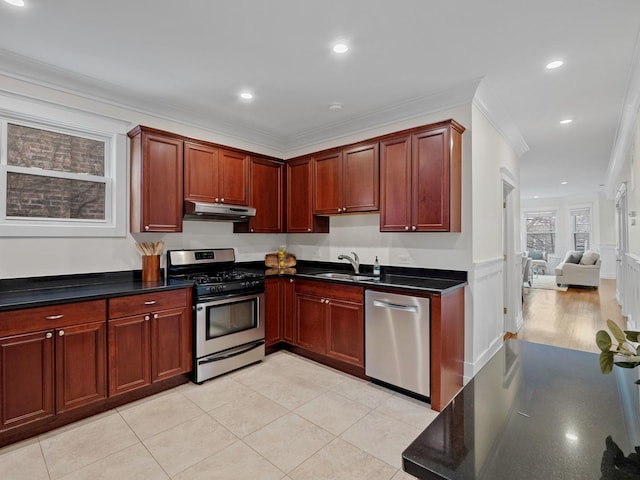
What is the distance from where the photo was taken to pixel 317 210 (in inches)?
162

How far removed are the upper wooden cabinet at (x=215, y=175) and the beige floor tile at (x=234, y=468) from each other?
2403 mm

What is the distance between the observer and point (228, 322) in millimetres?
3346

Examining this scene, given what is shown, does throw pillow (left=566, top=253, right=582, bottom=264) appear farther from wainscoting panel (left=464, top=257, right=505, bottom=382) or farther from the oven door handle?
the oven door handle

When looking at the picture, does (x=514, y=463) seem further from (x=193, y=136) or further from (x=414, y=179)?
(x=193, y=136)

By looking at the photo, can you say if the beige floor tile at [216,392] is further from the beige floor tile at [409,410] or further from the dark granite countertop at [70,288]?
the beige floor tile at [409,410]

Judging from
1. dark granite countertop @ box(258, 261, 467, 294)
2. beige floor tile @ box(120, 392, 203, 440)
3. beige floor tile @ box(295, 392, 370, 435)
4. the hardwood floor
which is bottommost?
beige floor tile @ box(295, 392, 370, 435)

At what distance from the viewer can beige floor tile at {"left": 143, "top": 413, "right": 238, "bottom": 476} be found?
2.09m

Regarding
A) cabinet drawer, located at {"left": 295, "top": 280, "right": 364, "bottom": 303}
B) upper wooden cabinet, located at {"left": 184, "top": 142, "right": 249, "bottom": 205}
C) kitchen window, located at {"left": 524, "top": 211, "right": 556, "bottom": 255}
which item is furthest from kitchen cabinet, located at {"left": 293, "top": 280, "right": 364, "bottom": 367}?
kitchen window, located at {"left": 524, "top": 211, "right": 556, "bottom": 255}

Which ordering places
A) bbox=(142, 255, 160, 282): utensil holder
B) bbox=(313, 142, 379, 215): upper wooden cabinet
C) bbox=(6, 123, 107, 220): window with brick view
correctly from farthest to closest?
bbox=(313, 142, 379, 215): upper wooden cabinet, bbox=(142, 255, 160, 282): utensil holder, bbox=(6, 123, 107, 220): window with brick view

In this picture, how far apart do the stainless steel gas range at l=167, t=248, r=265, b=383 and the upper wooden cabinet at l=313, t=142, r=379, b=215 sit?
3.89 feet

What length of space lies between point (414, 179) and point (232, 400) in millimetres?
2577

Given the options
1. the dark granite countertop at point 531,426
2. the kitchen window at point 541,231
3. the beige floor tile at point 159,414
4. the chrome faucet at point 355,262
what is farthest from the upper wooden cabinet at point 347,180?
the kitchen window at point 541,231

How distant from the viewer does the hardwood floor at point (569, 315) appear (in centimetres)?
439

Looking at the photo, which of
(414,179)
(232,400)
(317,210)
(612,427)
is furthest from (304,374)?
(612,427)
